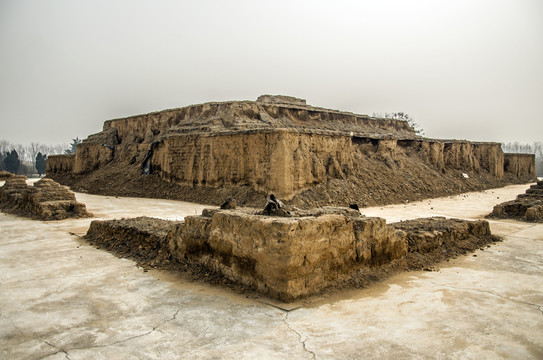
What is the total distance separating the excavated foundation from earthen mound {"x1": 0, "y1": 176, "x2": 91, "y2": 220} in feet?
18.0

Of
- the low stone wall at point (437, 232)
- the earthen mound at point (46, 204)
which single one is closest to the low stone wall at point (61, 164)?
the earthen mound at point (46, 204)

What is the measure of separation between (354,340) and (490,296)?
7.95 ft

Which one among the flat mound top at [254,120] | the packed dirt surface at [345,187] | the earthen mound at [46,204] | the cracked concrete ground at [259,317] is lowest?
the cracked concrete ground at [259,317]

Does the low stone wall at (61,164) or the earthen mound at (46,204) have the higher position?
the low stone wall at (61,164)

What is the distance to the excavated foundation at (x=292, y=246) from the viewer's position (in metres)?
4.64

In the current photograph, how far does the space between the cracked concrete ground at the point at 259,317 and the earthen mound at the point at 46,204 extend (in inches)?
244

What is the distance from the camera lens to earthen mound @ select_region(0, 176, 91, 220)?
39.7 feet

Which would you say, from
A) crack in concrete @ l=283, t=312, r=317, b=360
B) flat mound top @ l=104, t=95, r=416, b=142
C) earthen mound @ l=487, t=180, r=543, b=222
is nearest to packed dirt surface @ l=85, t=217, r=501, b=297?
crack in concrete @ l=283, t=312, r=317, b=360

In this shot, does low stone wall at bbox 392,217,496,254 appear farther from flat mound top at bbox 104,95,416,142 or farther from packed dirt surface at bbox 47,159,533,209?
flat mound top at bbox 104,95,416,142

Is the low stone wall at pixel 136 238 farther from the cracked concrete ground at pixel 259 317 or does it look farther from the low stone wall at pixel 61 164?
the low stone wall at pixel 61 164

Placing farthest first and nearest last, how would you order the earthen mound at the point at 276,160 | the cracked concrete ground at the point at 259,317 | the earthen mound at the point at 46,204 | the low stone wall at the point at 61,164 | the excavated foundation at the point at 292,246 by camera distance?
the low stone wall at the point at 61,164
the earthen mound at the point at 276,160
the earthen mound at the point at 46,204
the excavated foundation at the point at 292,246
the cracked concrete ground at the point at 259,317

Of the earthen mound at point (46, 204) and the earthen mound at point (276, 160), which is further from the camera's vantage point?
the earthen mound at point (276, 160)

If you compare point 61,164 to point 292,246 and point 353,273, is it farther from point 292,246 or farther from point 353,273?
point 292,246

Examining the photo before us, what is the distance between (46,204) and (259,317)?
1089 cm
